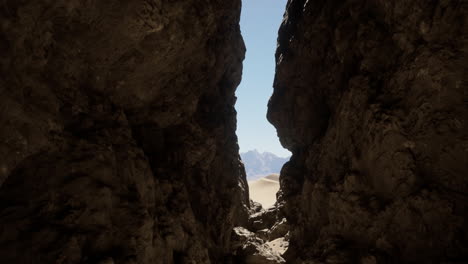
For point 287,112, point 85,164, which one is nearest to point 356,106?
point 287,112

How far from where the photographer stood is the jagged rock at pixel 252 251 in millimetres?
9875

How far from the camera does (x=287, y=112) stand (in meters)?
12.3

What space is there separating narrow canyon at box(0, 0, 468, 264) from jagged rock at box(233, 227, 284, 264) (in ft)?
0.19

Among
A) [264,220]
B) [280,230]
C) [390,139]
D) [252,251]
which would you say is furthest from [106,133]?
[264,220]

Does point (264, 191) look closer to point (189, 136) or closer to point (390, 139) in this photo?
point (189, 136)

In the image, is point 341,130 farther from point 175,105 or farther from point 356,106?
point 175,105

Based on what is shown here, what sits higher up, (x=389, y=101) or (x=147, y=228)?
(x=389, y=101)

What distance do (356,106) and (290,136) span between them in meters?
4.53

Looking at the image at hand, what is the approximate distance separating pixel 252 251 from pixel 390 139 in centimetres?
540

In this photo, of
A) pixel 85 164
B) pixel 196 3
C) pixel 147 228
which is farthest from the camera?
pixel 196 3

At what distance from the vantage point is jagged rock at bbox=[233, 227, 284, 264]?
9.88 metres

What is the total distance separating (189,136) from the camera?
9.23 m

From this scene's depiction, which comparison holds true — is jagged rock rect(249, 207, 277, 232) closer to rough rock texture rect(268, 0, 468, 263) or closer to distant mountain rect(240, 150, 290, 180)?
rough rock texture rect(268, 0, 468, 263)

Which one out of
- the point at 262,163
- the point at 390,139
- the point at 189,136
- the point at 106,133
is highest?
the point at 262,163
